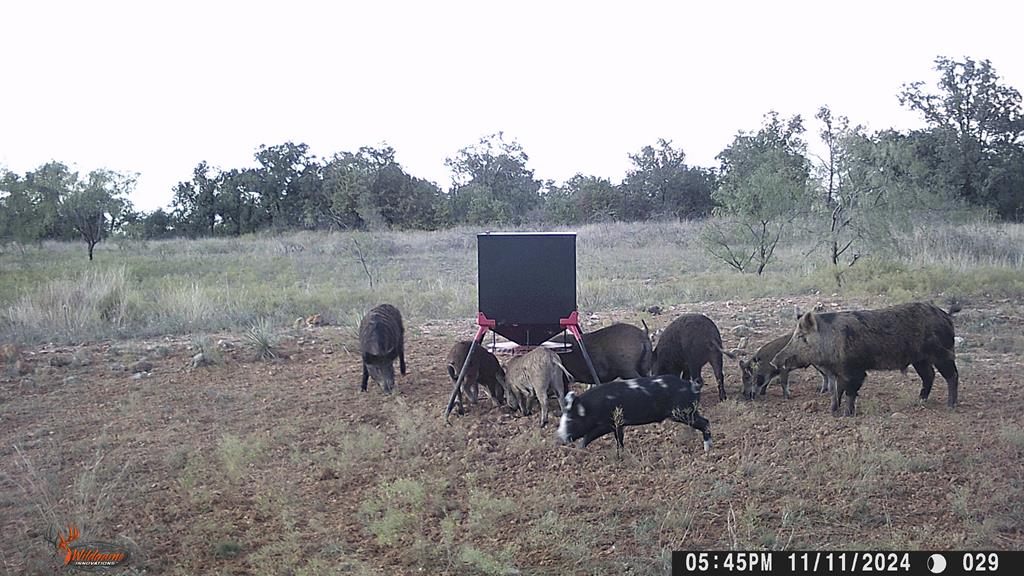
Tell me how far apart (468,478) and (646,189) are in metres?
38.0

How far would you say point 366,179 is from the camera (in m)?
37.2

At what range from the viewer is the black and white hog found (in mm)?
6391

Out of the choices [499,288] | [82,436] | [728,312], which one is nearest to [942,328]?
[499,288]

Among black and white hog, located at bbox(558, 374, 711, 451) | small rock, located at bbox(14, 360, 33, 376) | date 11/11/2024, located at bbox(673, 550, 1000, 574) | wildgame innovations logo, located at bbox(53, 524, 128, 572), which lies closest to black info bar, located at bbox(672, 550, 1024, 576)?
date 11/11/2024, located at bbox(673, 550, 1000, 574)

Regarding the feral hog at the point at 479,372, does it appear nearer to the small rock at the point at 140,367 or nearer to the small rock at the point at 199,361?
the small rock at the point at 199,361

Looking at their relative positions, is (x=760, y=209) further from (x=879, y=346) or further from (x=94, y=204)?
(x=94, y=204)

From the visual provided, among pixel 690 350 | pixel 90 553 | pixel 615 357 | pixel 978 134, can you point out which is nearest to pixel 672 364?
pixel 690 350

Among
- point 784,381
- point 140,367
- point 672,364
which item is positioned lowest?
point 140,367

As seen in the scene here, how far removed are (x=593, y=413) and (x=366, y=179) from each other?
32189 millimetres

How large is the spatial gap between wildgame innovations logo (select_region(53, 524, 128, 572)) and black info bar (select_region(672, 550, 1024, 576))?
322 cm

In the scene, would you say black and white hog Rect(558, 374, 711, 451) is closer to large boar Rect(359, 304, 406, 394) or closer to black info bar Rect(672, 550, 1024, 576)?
black info bar Rect(672, 550, 1024, 576)

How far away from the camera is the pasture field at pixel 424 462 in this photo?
16.1ft

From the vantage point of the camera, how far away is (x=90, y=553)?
4902mm

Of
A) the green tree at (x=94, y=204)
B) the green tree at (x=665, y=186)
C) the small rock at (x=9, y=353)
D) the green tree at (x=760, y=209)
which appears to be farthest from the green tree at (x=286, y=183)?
the small rock at (x=9, y=353)
